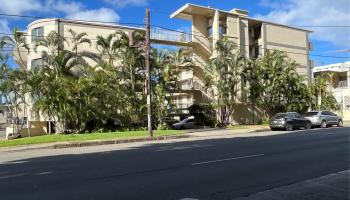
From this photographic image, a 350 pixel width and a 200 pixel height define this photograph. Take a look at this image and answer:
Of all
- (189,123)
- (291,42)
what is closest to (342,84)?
(291,42)

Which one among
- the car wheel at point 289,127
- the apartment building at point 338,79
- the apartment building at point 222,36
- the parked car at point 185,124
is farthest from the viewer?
the apartment building at point 338,79

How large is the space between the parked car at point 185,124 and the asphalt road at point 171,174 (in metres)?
23.0

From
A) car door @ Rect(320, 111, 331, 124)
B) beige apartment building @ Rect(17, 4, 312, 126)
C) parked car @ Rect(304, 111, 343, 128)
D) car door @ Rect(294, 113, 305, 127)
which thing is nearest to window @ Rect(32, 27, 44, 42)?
beige apartment building @ Rect(17, 4, 312, 126)

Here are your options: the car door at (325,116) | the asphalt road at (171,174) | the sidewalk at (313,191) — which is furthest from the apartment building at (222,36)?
the sidewalk at (313,191)

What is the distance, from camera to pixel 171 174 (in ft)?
34.2

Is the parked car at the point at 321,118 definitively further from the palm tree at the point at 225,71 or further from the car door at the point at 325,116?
the palm tree at the point at 225,71

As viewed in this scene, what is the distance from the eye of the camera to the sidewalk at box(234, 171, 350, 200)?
23.6 feet

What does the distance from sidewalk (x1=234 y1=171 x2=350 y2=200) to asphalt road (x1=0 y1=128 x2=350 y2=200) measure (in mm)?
654

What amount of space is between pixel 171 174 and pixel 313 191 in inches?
153

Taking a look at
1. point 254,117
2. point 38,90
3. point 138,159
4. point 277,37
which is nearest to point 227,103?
point 254,117

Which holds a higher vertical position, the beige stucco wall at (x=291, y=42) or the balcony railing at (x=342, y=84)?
the beige stucco wall at (x=291, y=42)

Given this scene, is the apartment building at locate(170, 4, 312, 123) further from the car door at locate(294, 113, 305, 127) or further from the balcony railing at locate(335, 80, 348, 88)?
the balcony railing at locate(335, 80, 348, 88)

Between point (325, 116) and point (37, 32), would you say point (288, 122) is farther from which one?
point (37, 32)

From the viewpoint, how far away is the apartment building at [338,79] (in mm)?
60197
